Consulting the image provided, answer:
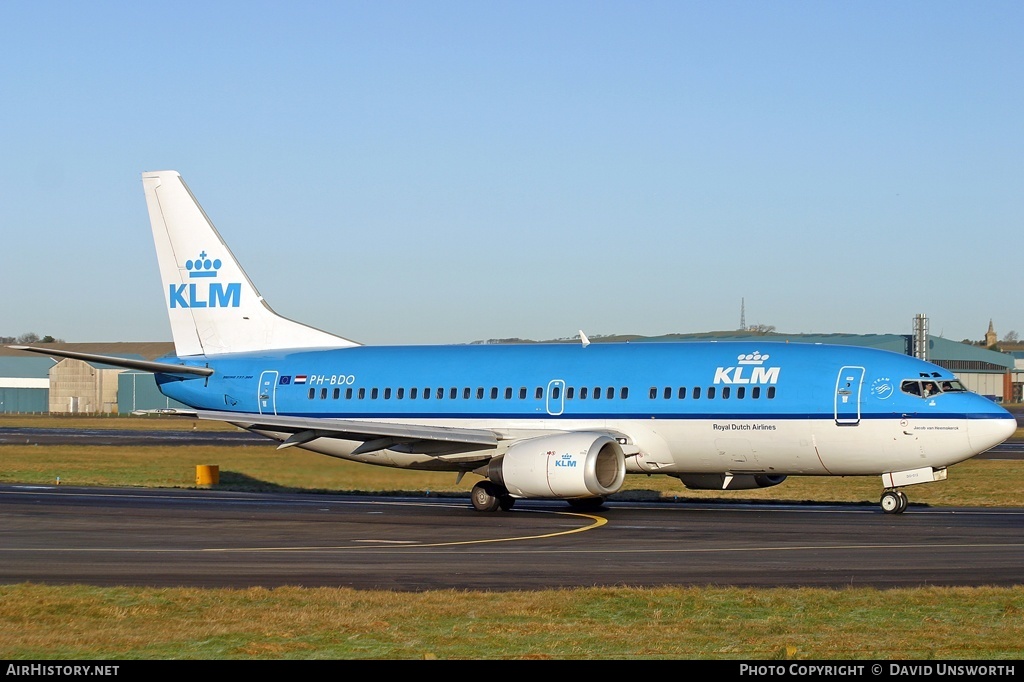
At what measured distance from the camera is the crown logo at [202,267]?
43.9m

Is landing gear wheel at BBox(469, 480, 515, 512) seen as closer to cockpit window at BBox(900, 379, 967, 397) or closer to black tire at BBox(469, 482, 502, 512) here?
black tire at BBox(469, 482, 502, 512)

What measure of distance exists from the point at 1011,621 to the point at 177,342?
34579mm

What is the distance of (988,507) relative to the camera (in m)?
36.1

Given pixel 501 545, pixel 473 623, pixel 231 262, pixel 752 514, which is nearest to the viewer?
pixel 473 623

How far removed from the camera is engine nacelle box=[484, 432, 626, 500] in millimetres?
32688

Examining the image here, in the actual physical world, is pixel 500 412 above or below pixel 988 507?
above

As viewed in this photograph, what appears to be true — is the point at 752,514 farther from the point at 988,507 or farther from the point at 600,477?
the point at 988,507

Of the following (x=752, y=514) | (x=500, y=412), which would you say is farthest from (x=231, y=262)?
(x=752, y=514)

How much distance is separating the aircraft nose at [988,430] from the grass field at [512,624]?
14.1 m

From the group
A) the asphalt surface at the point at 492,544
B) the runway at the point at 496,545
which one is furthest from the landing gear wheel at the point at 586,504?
the runway at the point at 496,545

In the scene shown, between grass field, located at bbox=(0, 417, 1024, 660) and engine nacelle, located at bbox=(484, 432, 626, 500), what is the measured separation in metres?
14.5

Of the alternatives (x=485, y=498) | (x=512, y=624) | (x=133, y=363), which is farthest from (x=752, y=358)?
(x=512, y=624)

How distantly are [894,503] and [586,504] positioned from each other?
876cm

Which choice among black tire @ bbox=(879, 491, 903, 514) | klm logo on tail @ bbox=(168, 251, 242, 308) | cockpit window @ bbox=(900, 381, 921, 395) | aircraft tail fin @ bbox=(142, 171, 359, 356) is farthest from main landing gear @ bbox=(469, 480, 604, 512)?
klm logo on tail @ bbox=(168, 251, 242, 308)
